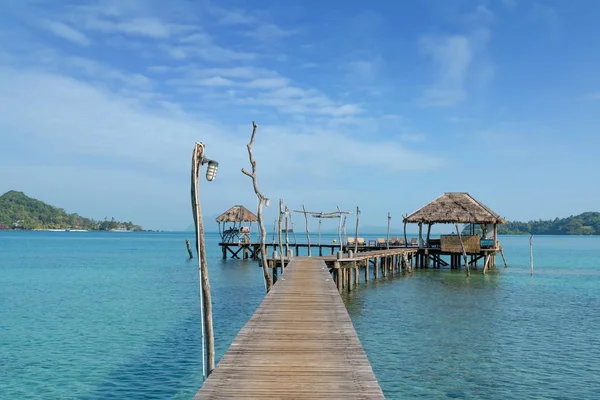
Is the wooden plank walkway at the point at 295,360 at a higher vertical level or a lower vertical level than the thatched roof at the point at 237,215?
lower

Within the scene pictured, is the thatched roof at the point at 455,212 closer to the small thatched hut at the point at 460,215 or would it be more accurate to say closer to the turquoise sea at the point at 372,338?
the small thatched hut at the point at 460,215

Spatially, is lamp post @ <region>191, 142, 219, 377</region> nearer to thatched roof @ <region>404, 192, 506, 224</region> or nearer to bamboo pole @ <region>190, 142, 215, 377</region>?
bamboo pole @ <region>190, 142, 215, 377</region>

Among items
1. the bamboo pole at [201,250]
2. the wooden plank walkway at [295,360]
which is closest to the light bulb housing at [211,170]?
the bamboo pole at [201,250]

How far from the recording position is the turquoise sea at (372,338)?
1048cm

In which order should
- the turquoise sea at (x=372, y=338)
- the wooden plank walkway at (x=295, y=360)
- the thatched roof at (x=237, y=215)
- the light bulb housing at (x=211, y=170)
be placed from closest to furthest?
the wooden plank walkway at (x=295, y=360) < the light bulb housing at (x=211, y=170) < the turquoise sea at (x=372, y=338) < the thatched roof at (x=237, y=215)

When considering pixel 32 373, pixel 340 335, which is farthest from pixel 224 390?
pixel 32 373

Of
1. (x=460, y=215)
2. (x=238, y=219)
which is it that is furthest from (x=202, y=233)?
(x=238, y=219)

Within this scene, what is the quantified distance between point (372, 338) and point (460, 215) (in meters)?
24.2

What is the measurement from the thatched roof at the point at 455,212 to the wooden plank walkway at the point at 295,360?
86.7 feet

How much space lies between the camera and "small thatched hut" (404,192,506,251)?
35875 mm

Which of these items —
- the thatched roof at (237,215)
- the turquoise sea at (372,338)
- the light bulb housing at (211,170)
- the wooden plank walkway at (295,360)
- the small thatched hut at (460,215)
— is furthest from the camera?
the thatched roof at (237,215)

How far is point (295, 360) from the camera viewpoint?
7211 mm

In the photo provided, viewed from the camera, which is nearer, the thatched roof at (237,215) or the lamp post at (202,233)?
the lamp post at (202,233)

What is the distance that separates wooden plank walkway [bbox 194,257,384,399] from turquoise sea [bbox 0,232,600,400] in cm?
205
